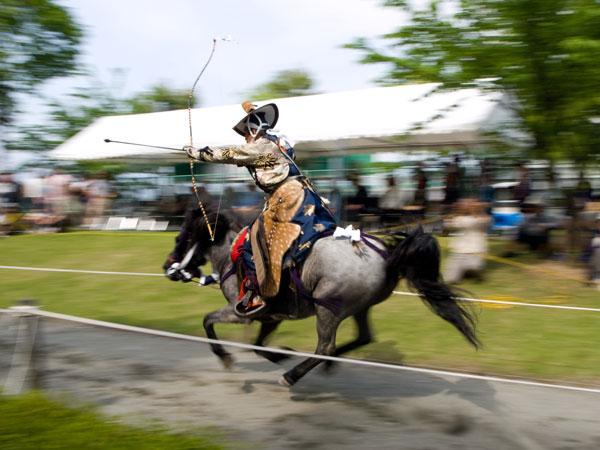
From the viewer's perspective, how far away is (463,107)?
11961mm

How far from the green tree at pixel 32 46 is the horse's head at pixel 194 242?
785 inches

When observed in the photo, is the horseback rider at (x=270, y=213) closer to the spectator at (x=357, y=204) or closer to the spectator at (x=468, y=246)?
the spectator at (x=468, y=246)

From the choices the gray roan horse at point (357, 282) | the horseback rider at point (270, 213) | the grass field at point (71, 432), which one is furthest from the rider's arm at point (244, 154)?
the grass field at point (71, 432)

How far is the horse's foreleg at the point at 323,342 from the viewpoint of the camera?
491 centimetres

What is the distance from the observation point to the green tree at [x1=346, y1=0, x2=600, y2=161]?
8922mm

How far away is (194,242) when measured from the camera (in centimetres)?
585

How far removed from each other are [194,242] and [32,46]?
20886 mm

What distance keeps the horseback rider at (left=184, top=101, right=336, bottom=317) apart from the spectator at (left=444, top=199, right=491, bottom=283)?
15.4 ft

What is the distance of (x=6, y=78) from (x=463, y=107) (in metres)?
19.0

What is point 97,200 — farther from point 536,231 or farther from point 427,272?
point 427,272

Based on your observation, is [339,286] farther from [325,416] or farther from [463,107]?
[463,107]

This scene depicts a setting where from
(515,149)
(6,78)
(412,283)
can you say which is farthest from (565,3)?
(6,78)

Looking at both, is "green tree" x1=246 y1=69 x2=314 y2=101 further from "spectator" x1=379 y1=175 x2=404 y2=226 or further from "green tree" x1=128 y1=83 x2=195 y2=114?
"spectator" x1=379 y1=175 x2=404 y2=226

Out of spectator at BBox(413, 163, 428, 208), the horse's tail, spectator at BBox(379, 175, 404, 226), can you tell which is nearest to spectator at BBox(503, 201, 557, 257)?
spectator at BBox(413, 163, 428, 208)
